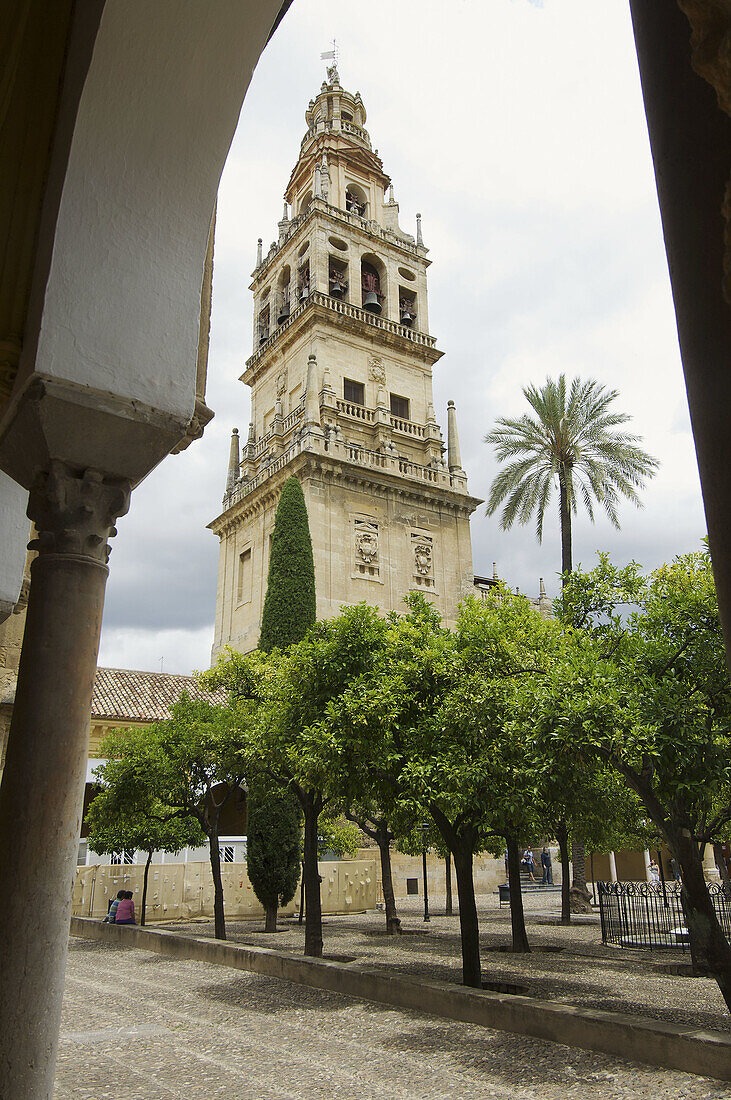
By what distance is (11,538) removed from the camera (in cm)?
650

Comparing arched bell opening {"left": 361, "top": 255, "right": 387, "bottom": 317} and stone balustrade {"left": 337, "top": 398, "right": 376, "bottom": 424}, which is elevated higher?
arched bell opening {"left": 361, "top": 255, "right": 387, "bottom": 317}

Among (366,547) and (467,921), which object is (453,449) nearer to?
(366,547)

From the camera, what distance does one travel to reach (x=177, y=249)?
4555 millimetres

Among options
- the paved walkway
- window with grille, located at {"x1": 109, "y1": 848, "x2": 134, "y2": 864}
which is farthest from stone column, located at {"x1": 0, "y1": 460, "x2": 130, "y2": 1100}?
window with grille, located at {"x1": 109, "y1": 848, "x2": 134, "y2": 864}

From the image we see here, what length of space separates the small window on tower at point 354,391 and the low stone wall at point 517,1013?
25.5m

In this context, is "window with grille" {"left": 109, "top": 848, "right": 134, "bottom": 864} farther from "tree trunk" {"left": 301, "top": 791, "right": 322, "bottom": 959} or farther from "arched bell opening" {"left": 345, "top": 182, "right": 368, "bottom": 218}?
"arched bell opening" {"left": 345, "top": 182, "right": 368, "bottom": 218}

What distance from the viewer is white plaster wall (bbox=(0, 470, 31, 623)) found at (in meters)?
6.36

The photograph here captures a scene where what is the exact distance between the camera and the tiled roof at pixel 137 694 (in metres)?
26.8

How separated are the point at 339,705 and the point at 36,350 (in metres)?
7.92

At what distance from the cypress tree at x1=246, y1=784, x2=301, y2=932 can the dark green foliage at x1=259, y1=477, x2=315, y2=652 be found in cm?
511

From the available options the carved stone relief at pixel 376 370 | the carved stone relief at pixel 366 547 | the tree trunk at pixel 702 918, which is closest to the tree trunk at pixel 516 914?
the tree trunk at pixel 702 918

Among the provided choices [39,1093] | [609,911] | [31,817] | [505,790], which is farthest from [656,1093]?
[609,911]

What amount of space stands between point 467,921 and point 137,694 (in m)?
21.4

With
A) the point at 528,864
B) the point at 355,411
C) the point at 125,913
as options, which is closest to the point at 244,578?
the point at 355,411
